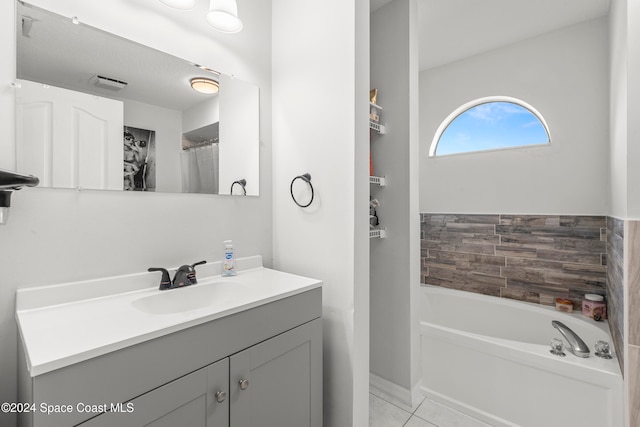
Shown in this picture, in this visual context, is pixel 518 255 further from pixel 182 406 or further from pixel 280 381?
pixel 182 406

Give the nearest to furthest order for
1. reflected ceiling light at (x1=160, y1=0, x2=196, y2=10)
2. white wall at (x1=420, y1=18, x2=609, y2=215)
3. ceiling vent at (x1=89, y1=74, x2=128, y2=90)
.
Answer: ceiling vent at (x1=89, y1=74, x2=128, y2=90) → reflected ceiling light at (x1=160, y1=0, x2=196, y2=10) → white wall at (x1=420, y1=18, x2=609, y2=215)

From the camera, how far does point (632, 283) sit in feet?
4.42

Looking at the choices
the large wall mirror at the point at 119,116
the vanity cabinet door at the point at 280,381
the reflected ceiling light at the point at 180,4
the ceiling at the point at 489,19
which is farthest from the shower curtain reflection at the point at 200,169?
the ceiling at the point at 489,19

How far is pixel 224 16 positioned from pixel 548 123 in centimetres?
275

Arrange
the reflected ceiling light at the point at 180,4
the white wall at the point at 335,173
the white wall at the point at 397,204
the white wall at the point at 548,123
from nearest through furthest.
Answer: the reflected ceiling light at the point at 180,4
the white wall at the point at 335,173
the white wall at the point at 397,204
the white wall at the point at 548,123

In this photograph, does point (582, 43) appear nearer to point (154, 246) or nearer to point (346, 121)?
point (346, 121)

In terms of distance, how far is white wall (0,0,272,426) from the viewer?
953mm

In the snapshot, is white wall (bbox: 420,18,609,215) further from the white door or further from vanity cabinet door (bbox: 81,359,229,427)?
the white door

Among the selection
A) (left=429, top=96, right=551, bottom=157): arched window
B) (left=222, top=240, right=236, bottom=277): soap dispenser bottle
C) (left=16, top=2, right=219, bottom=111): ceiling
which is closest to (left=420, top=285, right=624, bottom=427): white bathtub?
(left=222, top=240, right=236, bottom=277): soap dispenser bottle

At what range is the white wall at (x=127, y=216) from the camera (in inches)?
37.5

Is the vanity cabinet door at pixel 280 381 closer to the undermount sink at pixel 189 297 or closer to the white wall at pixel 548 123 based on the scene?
the undermount sink at pixel 189 297

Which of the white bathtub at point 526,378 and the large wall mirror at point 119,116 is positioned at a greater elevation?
the large wall mirror at point 119,116

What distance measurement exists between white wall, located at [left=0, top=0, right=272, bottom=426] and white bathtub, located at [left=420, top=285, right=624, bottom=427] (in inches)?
57.6

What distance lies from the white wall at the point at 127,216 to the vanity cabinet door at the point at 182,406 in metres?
0.58
